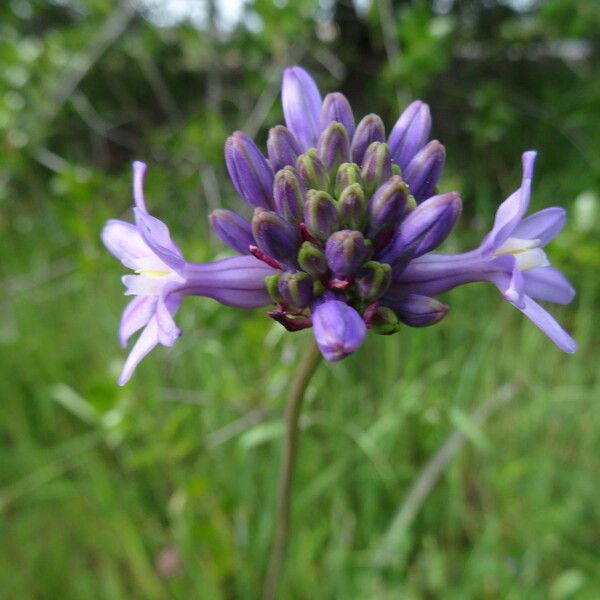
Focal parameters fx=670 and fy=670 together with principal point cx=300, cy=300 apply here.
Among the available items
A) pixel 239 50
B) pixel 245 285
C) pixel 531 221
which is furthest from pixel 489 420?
pixel 239 50

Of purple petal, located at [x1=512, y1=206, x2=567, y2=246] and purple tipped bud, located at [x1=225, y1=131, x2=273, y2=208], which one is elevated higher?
purple tipped bud, located at [x1=225, y1=131, x2=273, y2=208]

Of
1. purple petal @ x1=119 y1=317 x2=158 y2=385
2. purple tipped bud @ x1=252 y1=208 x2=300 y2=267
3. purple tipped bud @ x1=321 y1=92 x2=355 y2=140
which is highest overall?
purple tipped bud @ x1=321 y1=92 x2=355 y2=140

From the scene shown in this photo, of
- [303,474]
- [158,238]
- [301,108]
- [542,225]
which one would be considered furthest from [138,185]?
[303,474]

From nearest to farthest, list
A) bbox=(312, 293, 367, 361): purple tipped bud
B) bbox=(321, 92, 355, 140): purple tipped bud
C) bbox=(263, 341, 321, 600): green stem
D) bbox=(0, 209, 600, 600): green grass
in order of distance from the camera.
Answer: bbox=(312, 293, 367, 361): purple tipped bud → bbox=(263, 341, 321, 600): green stem → bbox=(321, 92, 355, 140): purple tipped bud → bbox=(0, 209, 600, 600): green grass

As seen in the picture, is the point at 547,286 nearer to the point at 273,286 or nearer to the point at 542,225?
the point at 542,225

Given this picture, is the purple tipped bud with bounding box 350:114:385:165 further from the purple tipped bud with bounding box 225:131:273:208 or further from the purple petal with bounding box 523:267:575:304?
the purple petal with bounding box 523:267:575:304

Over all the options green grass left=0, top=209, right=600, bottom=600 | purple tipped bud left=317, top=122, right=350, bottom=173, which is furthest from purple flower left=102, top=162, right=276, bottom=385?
green grass left=0, top=209, right=600, bottom=600

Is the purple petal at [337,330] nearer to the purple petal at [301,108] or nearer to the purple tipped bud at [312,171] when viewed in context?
the purple tipped bud at [312,171]
